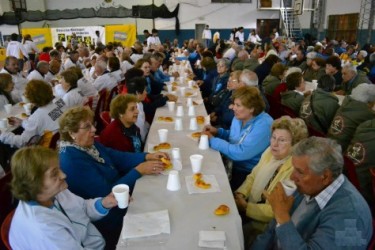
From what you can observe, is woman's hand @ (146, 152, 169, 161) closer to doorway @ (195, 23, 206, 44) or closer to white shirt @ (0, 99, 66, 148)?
white shirt @ (0, 99, 66, 148)

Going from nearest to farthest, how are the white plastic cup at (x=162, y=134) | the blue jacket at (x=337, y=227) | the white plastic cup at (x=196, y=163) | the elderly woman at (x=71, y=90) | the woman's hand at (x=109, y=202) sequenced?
the blue jacket at (x=337, y=227) < the woman's hand at (x=109, y=202) < the white plastic cup at (x=196, y=163) < the white plastic cup at (x=162, y=134) < the elderly woman at (x=71, y=90)

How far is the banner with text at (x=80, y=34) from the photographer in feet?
48.6

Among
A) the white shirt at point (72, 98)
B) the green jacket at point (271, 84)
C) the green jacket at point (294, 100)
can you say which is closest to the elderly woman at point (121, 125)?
the white shirt at point (72, 98)

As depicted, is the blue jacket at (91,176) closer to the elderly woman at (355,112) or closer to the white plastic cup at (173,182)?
the white plastic cup at (173,182)

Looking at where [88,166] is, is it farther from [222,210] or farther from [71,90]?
[71,90]

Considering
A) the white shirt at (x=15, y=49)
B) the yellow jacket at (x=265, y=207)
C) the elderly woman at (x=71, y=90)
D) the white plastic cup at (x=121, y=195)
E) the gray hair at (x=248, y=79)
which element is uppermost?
the white shirt at (x=15, y=49)

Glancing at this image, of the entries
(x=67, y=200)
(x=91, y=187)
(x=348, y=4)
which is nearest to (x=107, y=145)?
(x=91, y=187)

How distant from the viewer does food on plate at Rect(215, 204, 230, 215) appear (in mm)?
1740

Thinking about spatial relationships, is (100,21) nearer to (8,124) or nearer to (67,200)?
(8,124)

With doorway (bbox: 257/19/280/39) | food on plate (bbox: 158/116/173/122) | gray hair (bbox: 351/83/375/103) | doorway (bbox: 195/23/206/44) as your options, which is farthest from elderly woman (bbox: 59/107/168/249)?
doorway (bbox: 257/19/280/39)

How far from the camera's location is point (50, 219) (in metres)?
1.40

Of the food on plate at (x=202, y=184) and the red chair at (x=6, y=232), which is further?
the food on plate at (x=202, y=184)

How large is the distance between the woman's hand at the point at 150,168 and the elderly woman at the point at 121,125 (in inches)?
22.7

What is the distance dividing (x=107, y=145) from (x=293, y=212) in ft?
5.63
